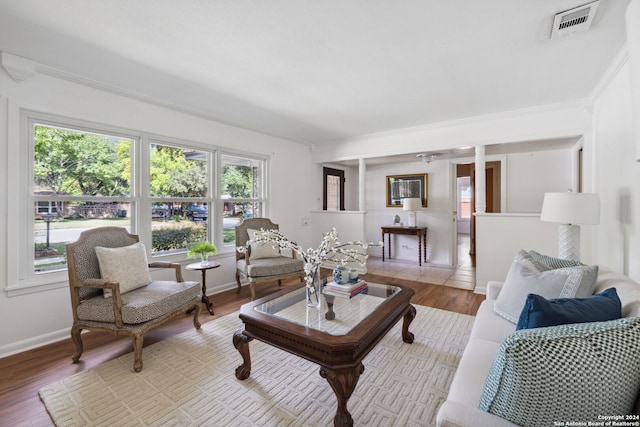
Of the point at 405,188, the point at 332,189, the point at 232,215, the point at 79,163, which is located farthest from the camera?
the point at 332,189

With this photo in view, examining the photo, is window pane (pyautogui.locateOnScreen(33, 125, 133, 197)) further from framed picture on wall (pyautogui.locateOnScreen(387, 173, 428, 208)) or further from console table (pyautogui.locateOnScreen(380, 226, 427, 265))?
framed picture on wall (pyautogui.locateOnScreen(387, 173, 428, 208))

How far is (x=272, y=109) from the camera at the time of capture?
3.53m

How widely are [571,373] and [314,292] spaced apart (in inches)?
61.8

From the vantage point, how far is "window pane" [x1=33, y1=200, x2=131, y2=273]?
2.57 meters

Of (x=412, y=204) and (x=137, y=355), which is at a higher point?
(x=412, y=204)

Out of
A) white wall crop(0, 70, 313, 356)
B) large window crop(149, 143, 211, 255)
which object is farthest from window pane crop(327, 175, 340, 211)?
large window crop(149, 143, 211, 255)

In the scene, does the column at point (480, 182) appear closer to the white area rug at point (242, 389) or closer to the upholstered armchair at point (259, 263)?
the white area rug at point (242, 389)

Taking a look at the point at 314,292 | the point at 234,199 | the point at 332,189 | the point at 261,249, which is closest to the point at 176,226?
the point at 234,199

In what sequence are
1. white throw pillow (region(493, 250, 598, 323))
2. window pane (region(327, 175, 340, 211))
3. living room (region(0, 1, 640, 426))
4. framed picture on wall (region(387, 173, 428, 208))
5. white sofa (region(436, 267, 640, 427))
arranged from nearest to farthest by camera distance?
white sofa (region(436, 267, 640, 427)) < white throw pillow (region(493, 250, 598, 323)) < living room (region(0, 1, 640, 426)) < framed picture on wall (region(387, 173, 428, 208)) < window pane (region(327, 175, 340, 211))

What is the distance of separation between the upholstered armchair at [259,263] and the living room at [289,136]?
37 cm

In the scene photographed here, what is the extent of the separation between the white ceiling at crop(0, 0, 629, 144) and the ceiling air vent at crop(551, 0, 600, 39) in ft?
0.16

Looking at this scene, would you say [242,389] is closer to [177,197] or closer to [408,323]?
[408,323]

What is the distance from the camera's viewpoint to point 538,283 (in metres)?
1.75

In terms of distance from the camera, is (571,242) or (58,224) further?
(58,224)
